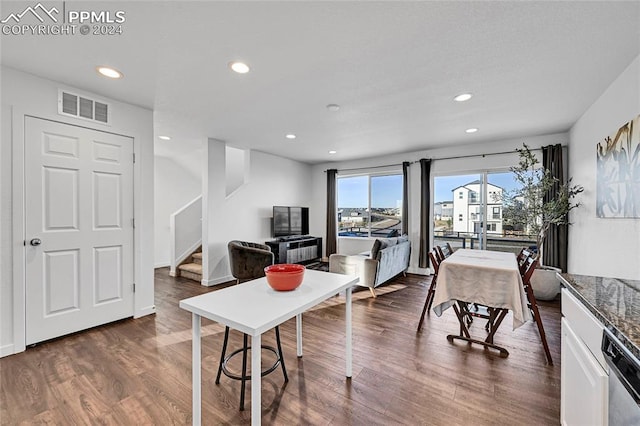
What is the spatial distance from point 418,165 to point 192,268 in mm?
4880

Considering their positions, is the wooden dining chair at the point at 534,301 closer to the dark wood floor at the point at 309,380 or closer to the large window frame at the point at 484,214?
the dark wood floor at the point at 309,380

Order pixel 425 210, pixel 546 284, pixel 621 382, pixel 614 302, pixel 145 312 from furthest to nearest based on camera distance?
pixel 425 210, pixel 546 284, pixel 145 312, pixel 614 302, pixel 621 382

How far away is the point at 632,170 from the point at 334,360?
9.36 ft

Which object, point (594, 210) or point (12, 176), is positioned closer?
point (12, 176)

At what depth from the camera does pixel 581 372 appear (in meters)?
1.14

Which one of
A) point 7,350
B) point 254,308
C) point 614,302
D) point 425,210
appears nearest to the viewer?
point 614,302

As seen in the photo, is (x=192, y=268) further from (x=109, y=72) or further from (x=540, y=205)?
(x=540, y=205)

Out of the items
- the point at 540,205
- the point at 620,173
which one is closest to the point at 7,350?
the point at 620,173

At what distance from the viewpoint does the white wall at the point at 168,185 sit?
581 centimetres

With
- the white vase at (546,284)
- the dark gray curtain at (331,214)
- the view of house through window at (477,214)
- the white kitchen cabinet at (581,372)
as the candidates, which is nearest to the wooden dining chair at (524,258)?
the white vase at (546,284)

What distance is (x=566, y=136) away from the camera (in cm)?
411

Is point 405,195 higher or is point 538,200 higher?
point 405,195

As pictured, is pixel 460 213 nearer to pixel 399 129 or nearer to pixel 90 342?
pixel 399 129

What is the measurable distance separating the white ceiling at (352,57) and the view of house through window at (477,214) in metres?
1.52
